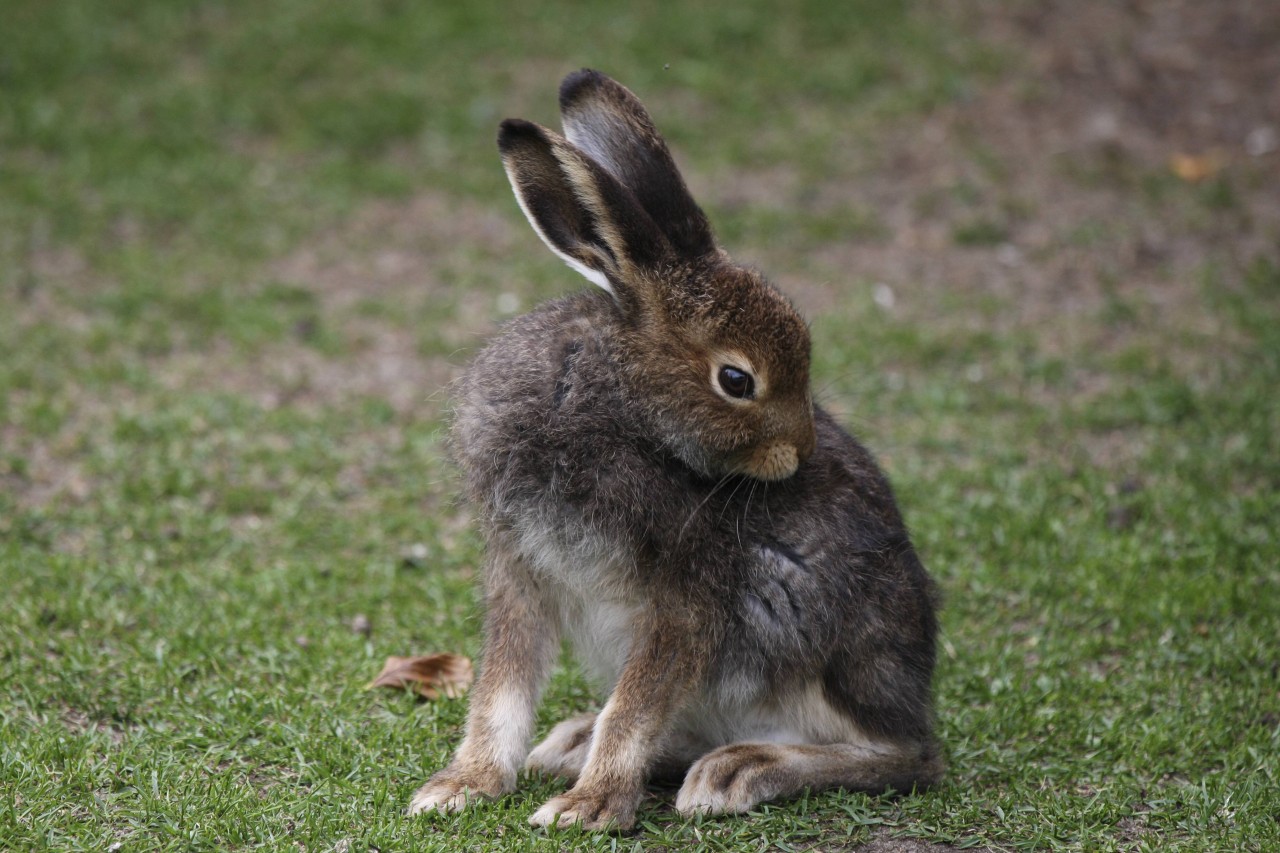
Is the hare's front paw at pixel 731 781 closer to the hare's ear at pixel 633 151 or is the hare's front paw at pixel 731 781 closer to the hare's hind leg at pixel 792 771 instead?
the hare's hind leg at pixel 792 771

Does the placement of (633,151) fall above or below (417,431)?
above

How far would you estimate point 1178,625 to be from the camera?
5.42 m

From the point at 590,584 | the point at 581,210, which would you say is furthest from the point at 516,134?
the point at 590,584

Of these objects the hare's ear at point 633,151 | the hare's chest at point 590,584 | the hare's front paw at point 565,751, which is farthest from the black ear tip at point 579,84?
the hare's front paw at point 565,751

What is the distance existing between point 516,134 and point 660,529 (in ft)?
3.87

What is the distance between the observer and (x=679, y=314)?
13.1 feet

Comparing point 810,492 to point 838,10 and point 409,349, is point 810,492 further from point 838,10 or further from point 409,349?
point 838,10

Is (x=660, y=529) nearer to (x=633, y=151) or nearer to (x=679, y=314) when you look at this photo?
(x=679, y=314)

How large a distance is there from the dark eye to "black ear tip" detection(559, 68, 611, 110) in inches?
38.2

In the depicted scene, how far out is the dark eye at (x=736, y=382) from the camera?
3.95 m

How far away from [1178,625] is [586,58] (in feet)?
23.7

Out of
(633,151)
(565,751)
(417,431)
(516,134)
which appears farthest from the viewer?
(417,431)

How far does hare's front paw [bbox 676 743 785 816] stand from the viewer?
405 centimetres

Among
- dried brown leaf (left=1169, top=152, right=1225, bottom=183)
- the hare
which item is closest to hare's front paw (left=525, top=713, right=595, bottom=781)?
the hare
